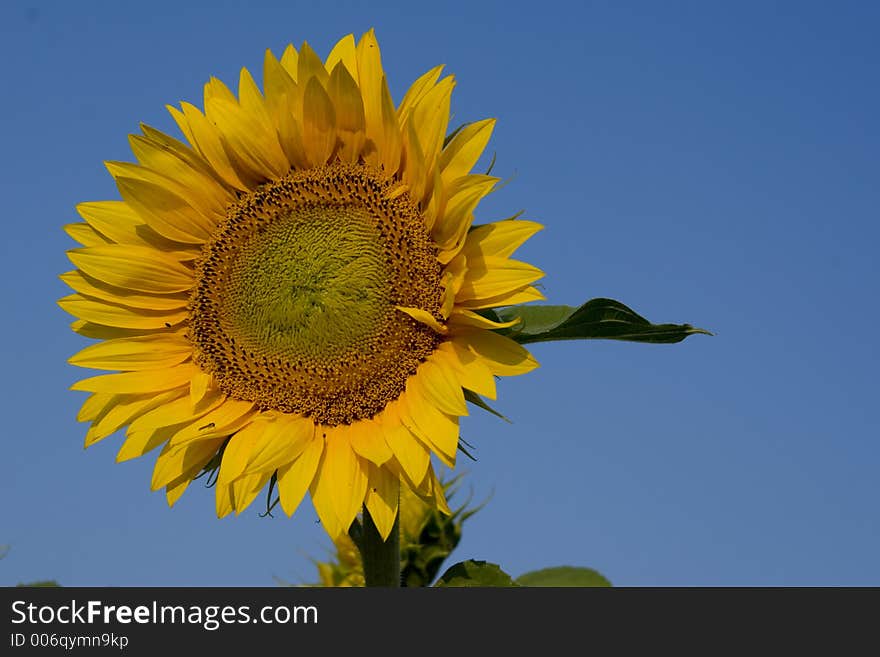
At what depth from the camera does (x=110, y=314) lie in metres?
4.27

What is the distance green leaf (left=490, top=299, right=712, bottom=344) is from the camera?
3631 mm

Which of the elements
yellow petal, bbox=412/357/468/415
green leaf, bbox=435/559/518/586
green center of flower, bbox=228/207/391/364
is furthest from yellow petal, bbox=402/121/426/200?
green leaf, bbox=435/559/518/586

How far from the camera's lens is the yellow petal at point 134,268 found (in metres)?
4.21

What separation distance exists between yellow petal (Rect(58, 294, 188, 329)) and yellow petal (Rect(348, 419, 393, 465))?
0.92 meters

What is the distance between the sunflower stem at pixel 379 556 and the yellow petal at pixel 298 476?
31cm

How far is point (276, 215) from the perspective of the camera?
4.16 metres

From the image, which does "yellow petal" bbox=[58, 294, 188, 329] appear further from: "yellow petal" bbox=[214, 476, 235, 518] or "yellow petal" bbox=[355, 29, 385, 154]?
"yellow petal" bbox=[355, 29, 385, 154]

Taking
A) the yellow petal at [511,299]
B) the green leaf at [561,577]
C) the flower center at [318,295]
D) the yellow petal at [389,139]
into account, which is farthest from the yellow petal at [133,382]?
the green leaf at [561,577]

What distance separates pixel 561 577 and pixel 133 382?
94.7 inches

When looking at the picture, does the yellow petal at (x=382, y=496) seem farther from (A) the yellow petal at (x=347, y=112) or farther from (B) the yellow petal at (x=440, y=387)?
(A) the yellow petal at (x=347, y=112)
